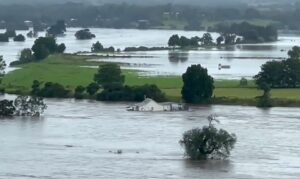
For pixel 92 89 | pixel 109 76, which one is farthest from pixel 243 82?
pixel 92 89

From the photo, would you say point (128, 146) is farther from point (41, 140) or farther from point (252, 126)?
point (252, 126)

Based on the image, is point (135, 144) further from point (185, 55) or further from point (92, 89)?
Result: point (185, 55)

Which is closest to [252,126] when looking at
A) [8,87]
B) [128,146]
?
[128,146]

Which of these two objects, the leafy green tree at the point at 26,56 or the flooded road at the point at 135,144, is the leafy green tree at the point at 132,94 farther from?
the leafy green tree at the point at 26,56

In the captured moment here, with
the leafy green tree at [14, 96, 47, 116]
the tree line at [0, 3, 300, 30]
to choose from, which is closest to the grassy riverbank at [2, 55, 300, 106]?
the leafy green tree at [14, 96, 47, 116]

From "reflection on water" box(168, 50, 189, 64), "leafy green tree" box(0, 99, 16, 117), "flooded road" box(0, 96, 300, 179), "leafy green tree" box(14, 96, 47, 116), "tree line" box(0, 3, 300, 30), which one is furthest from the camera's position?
"tree line" box(0, 3, 300, 30)

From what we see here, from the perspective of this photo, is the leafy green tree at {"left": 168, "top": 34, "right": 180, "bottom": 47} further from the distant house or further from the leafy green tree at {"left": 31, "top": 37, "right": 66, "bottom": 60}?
the distant house
